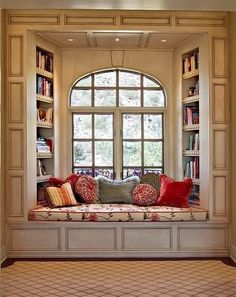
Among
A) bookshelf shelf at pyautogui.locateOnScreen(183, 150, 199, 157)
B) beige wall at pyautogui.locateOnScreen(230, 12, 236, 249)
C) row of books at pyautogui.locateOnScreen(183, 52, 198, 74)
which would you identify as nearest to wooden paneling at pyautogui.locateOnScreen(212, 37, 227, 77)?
beige wall at pyautogui.locateOnScreen(230, 12, 236, 249)

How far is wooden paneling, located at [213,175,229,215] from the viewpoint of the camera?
587 cm

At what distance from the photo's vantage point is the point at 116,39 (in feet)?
21.1

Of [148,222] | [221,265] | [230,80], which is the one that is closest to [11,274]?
[148,222]

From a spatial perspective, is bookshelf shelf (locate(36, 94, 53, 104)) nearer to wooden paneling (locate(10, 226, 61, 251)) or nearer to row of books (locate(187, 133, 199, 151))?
wooden paneling (locate(10, 226, 61, 251))

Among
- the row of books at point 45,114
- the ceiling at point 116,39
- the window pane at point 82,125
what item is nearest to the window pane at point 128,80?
the ceiling at point 116,39

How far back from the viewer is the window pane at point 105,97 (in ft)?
23.6

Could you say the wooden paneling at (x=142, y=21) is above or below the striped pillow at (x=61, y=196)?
above

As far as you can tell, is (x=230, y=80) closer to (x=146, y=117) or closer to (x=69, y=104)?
(x=146, y=117)

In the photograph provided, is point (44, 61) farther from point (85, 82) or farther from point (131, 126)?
point (131, 126)

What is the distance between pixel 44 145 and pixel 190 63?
2.41 m

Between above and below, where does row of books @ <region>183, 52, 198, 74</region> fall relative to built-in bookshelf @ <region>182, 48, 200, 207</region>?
above

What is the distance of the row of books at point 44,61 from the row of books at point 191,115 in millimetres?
2103

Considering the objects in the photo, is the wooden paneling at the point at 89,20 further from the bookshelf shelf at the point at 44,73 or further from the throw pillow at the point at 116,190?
the throw pillow at the point at 116,190

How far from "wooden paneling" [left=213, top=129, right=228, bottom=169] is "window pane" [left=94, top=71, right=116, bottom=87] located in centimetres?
206
